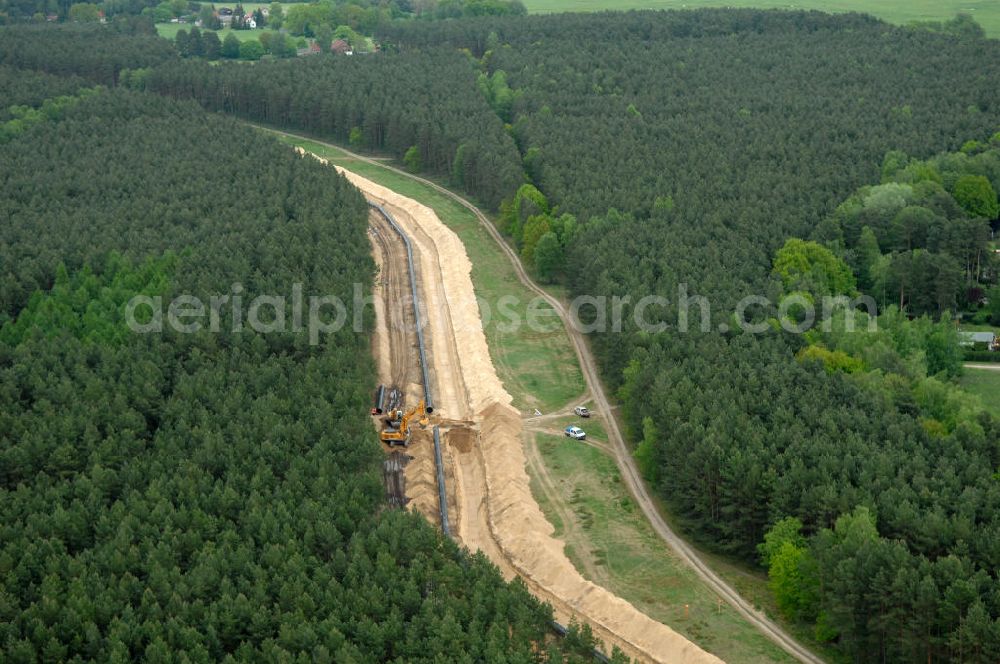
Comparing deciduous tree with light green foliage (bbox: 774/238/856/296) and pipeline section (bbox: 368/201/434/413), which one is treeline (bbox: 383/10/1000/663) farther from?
pipeline section (bbox: 368/201/434/413)

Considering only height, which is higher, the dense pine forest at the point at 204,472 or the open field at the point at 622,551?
the dense pine forest at the point at 204,472

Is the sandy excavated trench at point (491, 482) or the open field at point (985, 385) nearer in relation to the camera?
the sandy excavated trench at point (491, 482)

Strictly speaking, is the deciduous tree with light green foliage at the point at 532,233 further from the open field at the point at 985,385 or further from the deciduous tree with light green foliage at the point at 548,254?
the open field at the point at 985,385

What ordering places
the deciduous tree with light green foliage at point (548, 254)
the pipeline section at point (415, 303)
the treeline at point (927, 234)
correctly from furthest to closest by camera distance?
the deciduous tree with light green foliage at point (548, 254)
the treeline at point (927, 234)
the pipeline section at point (415, 303)

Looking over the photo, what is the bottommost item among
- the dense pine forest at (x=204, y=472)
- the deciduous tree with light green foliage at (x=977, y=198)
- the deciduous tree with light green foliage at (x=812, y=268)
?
the dense pine forest at (x=204, y=472)

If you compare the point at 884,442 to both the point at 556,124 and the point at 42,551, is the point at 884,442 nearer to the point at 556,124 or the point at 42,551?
the point at 42,551

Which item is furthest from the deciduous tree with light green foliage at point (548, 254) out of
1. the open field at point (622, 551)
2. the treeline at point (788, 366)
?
the open field at point (622, 551)

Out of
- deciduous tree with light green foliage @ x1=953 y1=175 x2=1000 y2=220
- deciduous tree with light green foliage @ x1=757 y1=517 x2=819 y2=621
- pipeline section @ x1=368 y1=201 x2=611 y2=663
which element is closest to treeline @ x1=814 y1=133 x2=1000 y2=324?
deciduous tree with light green foliage @ x1=953 y1=175 x2=1000 y2=220
